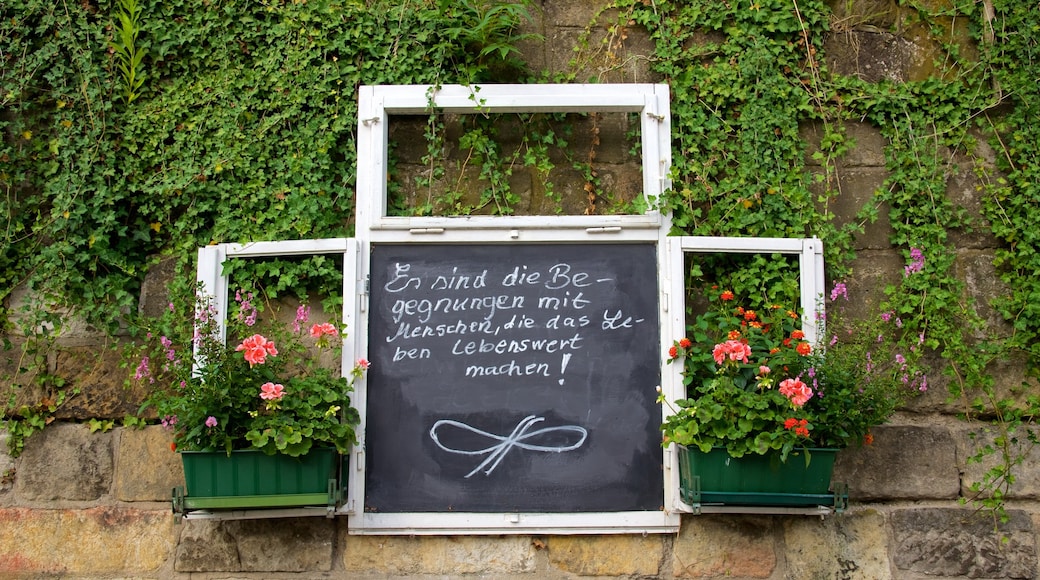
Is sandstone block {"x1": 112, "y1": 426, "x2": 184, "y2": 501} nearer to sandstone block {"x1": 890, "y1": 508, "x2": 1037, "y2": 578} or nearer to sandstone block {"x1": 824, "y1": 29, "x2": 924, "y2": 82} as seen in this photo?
sandstone block {"x1": 890, "y1": 508, "x2": 1037, "y2": 578}

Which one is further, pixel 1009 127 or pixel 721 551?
pixel 1009 127

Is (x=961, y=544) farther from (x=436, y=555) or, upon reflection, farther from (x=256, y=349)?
(x=256, y=349)

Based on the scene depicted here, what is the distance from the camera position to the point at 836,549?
134 inches

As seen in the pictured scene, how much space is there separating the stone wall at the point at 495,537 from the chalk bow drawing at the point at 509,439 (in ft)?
0.92

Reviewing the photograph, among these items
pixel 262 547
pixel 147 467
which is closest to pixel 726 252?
pixel 262 547

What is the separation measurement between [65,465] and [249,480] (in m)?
0.88

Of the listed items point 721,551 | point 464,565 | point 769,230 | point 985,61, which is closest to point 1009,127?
point 985,61

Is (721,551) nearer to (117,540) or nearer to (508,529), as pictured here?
(508,529)

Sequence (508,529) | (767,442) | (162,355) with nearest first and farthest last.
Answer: (767,442) → (508,529) → (162,355)

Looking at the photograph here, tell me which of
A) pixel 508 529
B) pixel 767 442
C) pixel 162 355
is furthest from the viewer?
pixel 162 355

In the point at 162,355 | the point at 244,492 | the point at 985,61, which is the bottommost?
the point at 244,492

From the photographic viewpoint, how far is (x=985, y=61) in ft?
12.5

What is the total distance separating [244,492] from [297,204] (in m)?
1.08

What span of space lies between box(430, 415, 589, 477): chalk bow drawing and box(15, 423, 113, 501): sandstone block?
122cm
